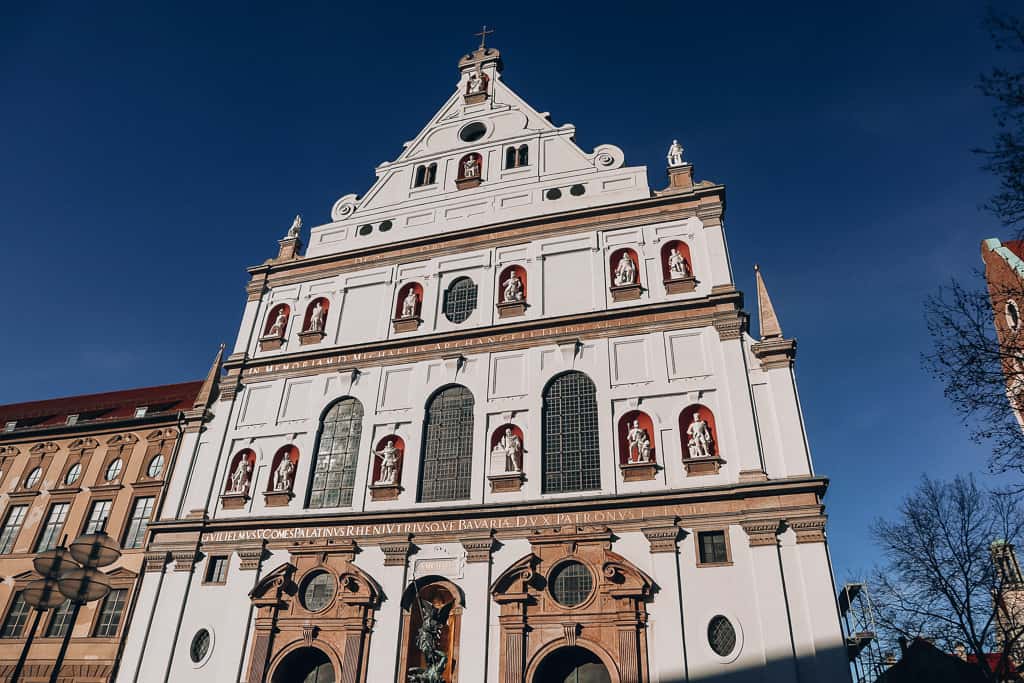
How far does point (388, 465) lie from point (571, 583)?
6.85 meters

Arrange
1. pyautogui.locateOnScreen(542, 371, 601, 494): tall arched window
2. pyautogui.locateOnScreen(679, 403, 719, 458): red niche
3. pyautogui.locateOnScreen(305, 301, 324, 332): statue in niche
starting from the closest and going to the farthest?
pyautogui.locateOnScreen(679, 403, 719, 458): red niche, pyautogui.locateOnScreen(542, 371, 601, 494): tall arched window, pyautogui.locateOnScreen(305, 301, 324, 332): statue in niche

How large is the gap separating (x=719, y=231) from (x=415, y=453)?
12.1 m

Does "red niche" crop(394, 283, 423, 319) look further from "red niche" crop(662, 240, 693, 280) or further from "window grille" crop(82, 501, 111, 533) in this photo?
"window grille" crop(82, 501, 111, 533)

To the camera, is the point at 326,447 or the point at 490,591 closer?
the point at 490,591

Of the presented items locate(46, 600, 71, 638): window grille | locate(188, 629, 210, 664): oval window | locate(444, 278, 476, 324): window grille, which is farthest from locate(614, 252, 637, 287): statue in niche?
locate(46, 600, 71, 638): window grille

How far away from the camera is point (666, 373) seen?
66.4 feet

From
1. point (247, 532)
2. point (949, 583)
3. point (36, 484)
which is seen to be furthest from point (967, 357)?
point (36, 484)

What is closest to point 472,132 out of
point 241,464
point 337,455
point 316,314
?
point 316,314

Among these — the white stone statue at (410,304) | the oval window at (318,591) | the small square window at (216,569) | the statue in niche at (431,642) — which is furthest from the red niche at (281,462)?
the statue in niche at (431,642)

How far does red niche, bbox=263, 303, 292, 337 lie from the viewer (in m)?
26.2

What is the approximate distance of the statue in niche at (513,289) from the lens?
23422mm

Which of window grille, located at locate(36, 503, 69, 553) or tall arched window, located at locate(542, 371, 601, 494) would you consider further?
window grille, located at locate(36, 503, 69, 553)

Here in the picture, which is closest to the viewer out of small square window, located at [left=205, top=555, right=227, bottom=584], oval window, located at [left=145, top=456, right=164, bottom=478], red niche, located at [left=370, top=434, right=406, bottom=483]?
small square window, located at [left=205, top=555, right=227, bottom=584]

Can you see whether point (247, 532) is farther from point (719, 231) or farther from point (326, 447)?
point (719, 231)
